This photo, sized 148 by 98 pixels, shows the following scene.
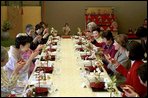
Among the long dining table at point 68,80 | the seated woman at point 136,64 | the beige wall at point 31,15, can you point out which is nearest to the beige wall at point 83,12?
the beige wall at point 31,15

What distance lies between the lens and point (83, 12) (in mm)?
14172

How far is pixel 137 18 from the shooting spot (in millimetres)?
14219

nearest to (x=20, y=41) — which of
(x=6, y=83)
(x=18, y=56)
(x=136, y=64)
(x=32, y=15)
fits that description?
(x=18, y=56)

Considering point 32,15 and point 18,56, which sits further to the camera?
point 32,15

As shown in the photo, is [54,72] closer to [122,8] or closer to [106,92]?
[106,92]

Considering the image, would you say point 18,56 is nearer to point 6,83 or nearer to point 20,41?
point 20,41

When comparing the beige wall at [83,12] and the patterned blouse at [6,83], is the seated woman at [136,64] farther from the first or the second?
the beige wall at [83,12]

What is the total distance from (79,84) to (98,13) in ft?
34.6

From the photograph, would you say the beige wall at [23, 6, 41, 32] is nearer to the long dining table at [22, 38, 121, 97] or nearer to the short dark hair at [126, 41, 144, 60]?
the long dining table at [22, 38, 121, 97]

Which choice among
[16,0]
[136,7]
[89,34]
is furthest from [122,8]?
[89,34]

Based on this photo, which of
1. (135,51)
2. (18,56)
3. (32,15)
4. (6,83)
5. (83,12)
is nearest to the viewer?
(135,51)

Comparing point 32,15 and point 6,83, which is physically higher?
point 32,15

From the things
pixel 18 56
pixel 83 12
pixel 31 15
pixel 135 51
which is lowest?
pixel 18 56

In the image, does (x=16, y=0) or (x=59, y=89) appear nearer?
(x=59, y=89)
